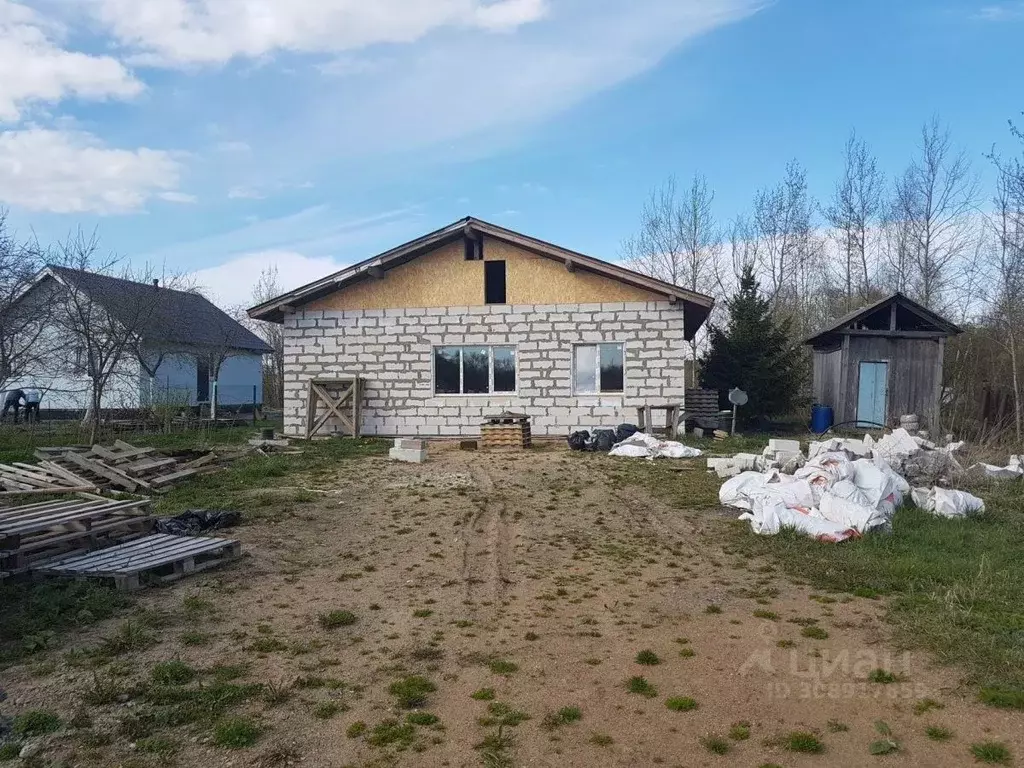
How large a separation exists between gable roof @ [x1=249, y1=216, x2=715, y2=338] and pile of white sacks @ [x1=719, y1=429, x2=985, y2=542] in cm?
752

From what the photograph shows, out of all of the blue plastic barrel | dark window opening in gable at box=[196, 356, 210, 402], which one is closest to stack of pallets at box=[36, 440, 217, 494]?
the blue plastic barrel

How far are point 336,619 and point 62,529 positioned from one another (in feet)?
11.1

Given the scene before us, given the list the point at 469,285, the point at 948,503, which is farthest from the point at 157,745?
the point at 469,285

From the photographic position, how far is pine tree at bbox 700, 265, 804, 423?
2162 centimetres

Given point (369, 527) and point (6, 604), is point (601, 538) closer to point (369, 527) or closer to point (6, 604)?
point (369, 527)

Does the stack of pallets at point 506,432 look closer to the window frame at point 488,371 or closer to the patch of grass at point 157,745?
the window frame at point 488,371

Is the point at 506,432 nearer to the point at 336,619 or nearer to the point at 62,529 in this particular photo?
the point at 62,529

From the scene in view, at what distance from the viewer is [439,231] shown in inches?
678

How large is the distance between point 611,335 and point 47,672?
13.9 metres

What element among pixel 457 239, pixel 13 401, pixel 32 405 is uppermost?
pixel 457 239

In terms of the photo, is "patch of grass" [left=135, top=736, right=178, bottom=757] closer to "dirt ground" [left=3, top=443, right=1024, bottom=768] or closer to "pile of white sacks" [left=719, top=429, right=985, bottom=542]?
"dirt ground" [left=3, top=443, right=1024, bottom=768]

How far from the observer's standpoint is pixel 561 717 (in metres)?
3.70

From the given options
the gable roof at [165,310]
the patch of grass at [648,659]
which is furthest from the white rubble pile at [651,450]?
the gable roof at [165,310]

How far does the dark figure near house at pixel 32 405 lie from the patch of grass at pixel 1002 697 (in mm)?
25424
